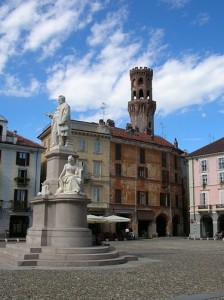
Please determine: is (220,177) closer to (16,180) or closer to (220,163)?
(220,163)

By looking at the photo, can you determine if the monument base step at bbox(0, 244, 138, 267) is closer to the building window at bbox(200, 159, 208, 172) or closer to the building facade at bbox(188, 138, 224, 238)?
the building facade at bbox(188, 138, 224, 238)

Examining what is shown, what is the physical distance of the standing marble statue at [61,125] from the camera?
56.4ft

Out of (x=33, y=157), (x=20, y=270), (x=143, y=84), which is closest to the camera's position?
(x=20, y=270)

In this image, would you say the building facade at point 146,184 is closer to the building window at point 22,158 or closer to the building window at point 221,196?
the building window at point 221,196

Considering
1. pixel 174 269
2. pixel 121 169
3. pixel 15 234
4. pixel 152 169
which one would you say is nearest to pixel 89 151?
pixel 121 169

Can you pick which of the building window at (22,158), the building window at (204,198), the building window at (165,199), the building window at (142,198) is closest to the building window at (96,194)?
the building window at (142,198)

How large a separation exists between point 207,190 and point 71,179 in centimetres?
3872

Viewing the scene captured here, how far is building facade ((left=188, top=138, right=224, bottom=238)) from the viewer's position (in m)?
49.6

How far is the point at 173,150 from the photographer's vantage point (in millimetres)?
55188

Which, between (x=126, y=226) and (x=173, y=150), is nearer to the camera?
(x=126, y=226)

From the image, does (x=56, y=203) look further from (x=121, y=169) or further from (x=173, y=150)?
(x=173, y=150)

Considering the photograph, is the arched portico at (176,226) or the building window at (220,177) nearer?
the building window at (220,177)

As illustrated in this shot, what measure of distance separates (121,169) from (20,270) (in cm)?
3692

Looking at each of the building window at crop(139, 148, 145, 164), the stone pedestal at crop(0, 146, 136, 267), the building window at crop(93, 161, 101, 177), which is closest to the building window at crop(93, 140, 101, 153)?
the building window at crop(93, 161, 101, 177)
